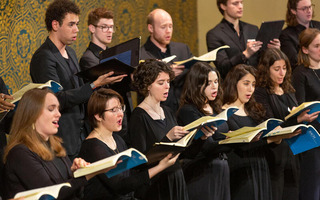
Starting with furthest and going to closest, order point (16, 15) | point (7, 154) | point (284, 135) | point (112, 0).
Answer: point (112, 0)
point (16, 15)
point (284, 135)
point (7, 154)

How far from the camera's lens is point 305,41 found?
4.54m

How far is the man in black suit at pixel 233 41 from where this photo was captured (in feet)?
14.4

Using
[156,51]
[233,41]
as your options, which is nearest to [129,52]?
[156,51]

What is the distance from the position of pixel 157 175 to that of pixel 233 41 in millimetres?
2018

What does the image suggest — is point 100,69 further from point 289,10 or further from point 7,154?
point 289,10

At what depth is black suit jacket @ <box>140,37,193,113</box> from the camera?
4.24 meters

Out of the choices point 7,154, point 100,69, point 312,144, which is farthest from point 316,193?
point 7,154

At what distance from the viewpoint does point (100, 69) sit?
10.6 feet

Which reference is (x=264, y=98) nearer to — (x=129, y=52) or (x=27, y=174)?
(x=129, y=52)

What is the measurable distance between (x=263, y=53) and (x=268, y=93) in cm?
42

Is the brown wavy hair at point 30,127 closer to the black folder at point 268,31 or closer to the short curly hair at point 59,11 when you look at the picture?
the short curly hair at point 59,11

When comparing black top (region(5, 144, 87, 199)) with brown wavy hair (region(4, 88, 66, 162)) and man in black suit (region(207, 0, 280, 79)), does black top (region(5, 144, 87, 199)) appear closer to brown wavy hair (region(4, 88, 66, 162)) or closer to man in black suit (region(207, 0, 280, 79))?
brown wavy hair (region(4, 88, 66, 162))

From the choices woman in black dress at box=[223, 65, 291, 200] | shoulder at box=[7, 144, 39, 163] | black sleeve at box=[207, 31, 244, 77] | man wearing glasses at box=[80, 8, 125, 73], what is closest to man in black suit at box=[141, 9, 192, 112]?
black sleeve at box=[207, 31, 244, 77]

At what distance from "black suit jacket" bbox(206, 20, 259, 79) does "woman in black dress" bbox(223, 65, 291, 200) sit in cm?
49
